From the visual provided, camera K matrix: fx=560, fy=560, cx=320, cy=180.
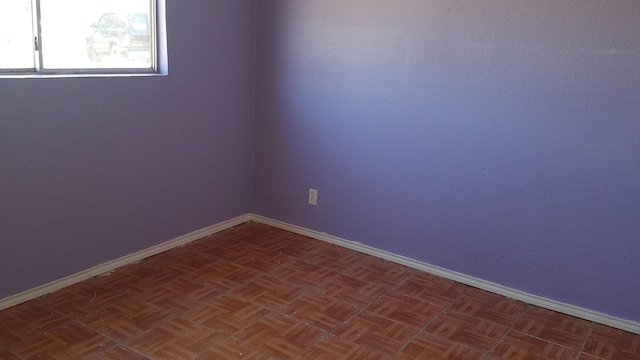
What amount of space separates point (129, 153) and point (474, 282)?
193 centimetres

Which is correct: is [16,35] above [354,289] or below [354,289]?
above

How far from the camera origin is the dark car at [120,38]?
2785 millimetres

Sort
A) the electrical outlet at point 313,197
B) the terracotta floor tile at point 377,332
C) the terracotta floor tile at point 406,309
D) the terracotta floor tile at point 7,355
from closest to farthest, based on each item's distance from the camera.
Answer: the terracotta floor tile at point 7,355, the terracotta floor tile at point 377,332, the terracotta floor tile at point 406,309, the electrical outlet at point 313,197

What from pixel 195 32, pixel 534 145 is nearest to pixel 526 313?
pixel 534 145

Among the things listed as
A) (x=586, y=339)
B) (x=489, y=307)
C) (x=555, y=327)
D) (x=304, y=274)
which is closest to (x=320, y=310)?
(x=304, y=274)

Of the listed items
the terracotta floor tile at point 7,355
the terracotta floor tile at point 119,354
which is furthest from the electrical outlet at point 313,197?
the terracotta floor tile at point 7,355

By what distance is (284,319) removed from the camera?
8.25 ft

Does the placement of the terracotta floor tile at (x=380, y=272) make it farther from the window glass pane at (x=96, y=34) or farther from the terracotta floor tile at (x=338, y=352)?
the window glass pane at (x=96, y=34)

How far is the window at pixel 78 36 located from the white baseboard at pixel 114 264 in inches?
38.5

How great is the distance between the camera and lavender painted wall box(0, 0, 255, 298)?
246 cm

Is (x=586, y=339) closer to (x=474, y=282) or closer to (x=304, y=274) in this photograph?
(x=474, y=282)

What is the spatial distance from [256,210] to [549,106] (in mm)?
1979

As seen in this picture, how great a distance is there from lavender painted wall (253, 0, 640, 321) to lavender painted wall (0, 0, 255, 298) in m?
0.26

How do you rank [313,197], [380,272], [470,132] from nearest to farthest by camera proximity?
[470,132], [380,272], [313,197]
